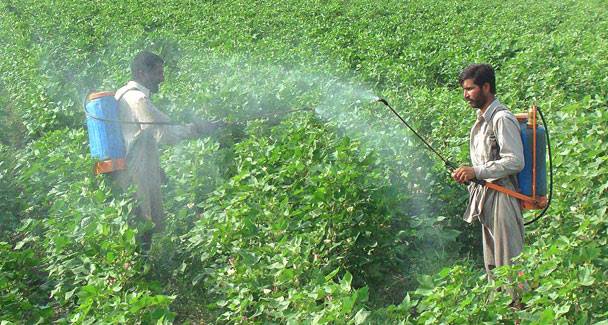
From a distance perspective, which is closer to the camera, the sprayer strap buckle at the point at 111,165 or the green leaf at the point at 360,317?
the green leaf at the point at 360,317

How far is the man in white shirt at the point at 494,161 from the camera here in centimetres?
419

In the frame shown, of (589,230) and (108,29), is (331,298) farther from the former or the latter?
(108,29)

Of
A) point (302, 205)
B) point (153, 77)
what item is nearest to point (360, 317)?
point (302, 205)

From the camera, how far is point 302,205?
535 cm

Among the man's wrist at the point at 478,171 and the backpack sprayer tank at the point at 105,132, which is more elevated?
the backpack sprayer tank at the point at 105,132

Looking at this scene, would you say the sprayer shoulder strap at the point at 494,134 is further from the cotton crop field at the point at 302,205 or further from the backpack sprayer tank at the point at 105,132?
the backpack sprayer tank at the point at 105,132

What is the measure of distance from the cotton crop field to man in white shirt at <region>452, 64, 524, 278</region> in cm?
21

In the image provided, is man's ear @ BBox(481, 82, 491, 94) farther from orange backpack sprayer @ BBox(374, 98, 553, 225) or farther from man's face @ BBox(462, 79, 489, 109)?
orange backpack sprayer @ BBox(374, 98, 553, 225)

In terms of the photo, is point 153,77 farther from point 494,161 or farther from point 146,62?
point 494,161

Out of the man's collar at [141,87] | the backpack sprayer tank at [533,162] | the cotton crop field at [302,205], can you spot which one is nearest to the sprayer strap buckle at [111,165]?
the cotton crop field at [302,205]

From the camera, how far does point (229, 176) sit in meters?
6.60

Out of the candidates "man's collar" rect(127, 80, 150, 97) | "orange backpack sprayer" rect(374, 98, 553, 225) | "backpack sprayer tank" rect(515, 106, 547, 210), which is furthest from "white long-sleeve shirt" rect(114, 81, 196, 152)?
"backpack sprayer tank" rect(515, 106, 547, 210)

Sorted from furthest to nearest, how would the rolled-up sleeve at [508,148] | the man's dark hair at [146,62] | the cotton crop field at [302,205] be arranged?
the man's dark hair at [146,62] → the rolled-up sleeve at [508,148] → the cotton crop field at [302,205]

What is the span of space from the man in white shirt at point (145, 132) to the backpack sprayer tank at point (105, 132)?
65mm
